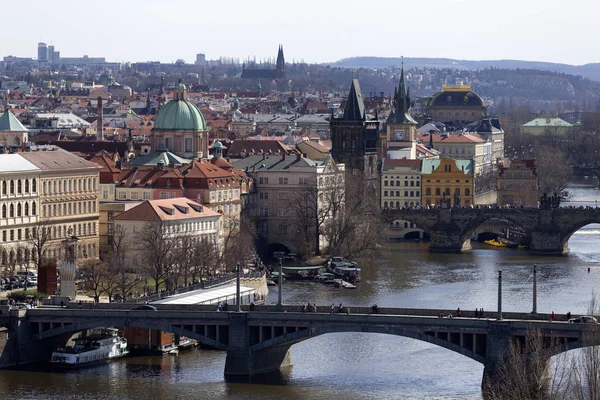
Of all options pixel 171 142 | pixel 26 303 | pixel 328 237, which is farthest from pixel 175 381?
pixel 171 142

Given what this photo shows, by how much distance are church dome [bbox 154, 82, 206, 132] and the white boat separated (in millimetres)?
42445

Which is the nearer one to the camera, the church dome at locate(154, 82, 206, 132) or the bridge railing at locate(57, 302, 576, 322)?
the bridge railing at locate(57, 302, 576, 322)

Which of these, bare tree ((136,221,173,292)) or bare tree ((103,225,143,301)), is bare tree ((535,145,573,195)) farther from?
bare tree ((136,221,173,292))

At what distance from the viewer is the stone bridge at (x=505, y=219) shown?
108 meters

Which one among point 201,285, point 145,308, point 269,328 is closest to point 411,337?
point 269,328

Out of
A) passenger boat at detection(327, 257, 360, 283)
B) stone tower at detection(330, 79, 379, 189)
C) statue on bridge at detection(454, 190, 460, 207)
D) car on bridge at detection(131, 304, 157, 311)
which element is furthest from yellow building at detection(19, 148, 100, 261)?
statue on bridge at detection(454, 190, 460, 207)

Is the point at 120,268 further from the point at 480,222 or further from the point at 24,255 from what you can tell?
the point at 480,222

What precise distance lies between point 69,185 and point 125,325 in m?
28.2

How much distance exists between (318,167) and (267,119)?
74.8 meters

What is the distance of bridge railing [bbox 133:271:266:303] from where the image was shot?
71062 millimetres

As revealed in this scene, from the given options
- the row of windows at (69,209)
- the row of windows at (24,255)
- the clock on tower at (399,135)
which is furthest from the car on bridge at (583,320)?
the clock on tower at (399,135)

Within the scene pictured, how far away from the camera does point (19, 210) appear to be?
87125 millimetres

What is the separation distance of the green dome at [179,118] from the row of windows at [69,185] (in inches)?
653

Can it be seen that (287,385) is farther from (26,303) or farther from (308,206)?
(308,206)
